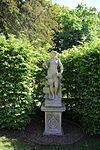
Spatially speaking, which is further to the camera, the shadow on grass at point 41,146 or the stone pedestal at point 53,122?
the stone pedestal at point 53,122

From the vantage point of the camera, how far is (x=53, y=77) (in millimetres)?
7086

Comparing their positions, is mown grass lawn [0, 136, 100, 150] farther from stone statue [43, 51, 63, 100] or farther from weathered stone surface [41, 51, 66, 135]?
stone statue [43, 51, 63, 100]

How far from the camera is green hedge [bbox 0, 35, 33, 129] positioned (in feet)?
23.3

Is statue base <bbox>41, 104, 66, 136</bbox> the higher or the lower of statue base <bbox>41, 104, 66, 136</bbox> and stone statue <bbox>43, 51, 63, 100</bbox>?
the lower

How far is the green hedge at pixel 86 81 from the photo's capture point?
7.00m

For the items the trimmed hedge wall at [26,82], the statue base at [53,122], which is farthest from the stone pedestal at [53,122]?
the trimmed hedge wall at [26,82]

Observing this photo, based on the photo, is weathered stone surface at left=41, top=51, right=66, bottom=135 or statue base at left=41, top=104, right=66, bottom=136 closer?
weathered stone surface at left=41, top=51, right=66, bottom=135

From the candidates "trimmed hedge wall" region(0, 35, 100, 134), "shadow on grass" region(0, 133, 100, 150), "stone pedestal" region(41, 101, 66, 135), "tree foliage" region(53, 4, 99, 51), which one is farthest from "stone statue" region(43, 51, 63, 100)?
"tree foliage" region(53, 4, 99, 51)

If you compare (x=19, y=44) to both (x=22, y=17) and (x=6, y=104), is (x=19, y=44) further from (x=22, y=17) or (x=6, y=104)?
(x=22, y=17)

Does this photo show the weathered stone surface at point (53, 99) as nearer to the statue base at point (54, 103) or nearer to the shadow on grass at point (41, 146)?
the statue base at point (54, 103)

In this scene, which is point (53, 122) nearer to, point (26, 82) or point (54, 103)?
point (54, 103)

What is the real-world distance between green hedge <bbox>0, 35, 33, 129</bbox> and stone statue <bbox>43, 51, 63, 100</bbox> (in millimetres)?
522

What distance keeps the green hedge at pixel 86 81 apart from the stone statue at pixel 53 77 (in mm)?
565

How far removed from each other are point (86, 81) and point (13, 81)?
1.92 meters
